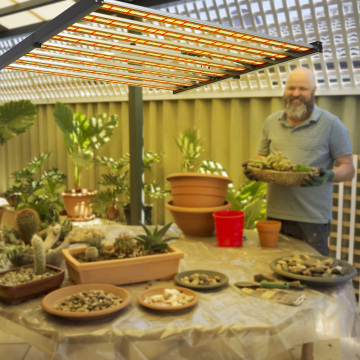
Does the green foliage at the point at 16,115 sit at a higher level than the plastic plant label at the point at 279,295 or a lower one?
higher

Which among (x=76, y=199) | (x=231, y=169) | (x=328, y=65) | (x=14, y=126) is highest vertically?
(x=328, y=65)

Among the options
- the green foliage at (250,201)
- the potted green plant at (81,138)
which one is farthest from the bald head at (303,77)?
the potted green plant at (81,138)

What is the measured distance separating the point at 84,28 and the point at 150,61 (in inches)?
16.5

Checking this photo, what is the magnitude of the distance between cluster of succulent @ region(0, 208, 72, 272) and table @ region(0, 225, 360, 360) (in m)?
0.22

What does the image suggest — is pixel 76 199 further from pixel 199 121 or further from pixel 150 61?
pixel 150 61

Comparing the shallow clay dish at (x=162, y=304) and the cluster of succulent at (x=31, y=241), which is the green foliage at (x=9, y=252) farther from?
the shallow clay dish at (x=162, y=304)

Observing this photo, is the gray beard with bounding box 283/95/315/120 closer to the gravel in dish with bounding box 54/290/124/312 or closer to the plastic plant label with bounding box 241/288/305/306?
the plastic plant label with bounding box 241/288/305/306

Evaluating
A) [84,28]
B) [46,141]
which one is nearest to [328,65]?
[84,28]

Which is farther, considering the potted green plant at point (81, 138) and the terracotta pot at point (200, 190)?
the potted green plant at point (81, 138)

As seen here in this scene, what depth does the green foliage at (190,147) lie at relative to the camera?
4227 millimetres

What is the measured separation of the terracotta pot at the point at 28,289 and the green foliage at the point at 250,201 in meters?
2.29

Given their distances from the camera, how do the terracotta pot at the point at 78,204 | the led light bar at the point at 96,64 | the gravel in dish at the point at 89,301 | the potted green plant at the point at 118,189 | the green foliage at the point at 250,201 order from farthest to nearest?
the terracotta pot at the point at 78,204
the potted green plant at the point at 118,189
the green foliage at the point at 250,201
the led light bar at the point at 96,64
the gravel in dish at the point at 89,301

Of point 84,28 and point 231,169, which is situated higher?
point 84,28

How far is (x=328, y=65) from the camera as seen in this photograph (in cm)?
335
